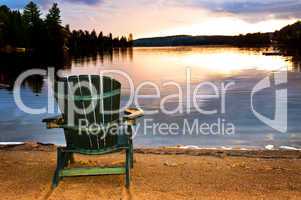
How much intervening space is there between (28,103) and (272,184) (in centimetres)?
2600

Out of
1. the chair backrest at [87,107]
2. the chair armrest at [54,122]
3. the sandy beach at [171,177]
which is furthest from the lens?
the chair armrest at [54,122]

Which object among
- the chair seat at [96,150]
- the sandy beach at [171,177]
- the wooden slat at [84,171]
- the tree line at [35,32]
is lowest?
the sandy beach at [171,177]

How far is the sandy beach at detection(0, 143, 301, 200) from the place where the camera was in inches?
199

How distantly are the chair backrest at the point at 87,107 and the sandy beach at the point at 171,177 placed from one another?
58 cm

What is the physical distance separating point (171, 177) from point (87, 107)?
1.42 m

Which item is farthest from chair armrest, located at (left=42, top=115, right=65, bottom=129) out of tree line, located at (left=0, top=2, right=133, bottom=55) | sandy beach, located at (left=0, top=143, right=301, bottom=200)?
tree line, located at (left=0, top=2, right=133, bottom=55)

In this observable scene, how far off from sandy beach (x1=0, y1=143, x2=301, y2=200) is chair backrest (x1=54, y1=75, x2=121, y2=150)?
22.7 inches

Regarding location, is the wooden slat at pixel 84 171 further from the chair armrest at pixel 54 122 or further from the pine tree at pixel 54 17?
the pine tree at pixel 54 17

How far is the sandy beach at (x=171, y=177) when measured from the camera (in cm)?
506

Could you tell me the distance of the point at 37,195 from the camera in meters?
5.04

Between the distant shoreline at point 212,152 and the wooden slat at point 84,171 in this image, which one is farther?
the distant shoreline at point 212,152

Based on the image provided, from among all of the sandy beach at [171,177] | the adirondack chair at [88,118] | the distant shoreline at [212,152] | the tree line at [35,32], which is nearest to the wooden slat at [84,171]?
the adirondack chair at [88,118]

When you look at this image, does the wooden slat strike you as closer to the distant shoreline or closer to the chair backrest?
the chair backrest

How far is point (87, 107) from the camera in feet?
Result: 17.1
